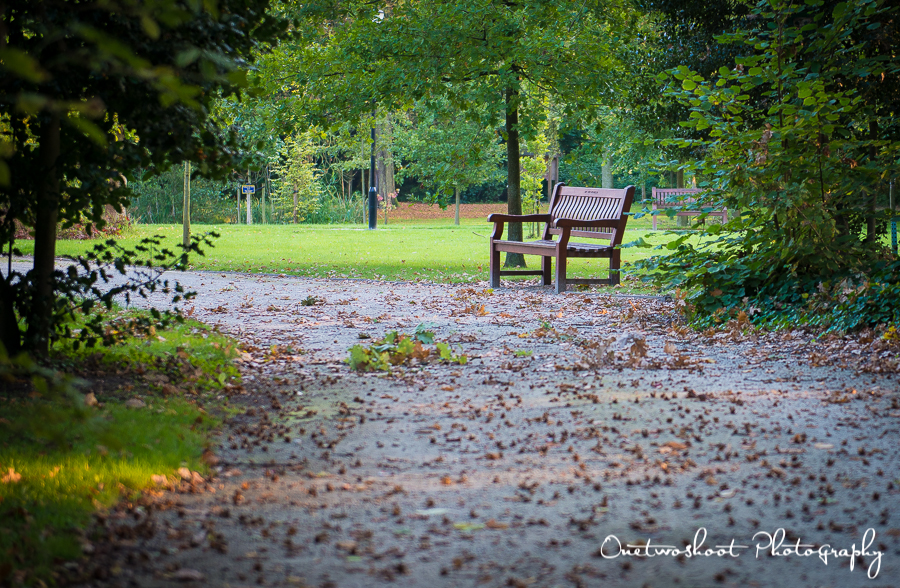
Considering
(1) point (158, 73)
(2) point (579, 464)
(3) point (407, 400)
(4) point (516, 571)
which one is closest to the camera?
(1) point (158, 73)

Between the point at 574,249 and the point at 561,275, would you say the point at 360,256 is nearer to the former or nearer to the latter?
the point at 561,275

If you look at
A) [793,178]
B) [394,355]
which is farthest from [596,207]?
[394,355]

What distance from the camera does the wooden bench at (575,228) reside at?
32.6ft

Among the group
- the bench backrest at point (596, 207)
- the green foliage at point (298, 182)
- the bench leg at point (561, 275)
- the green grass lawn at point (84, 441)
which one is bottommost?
the green grass lawn at point (84, 441)

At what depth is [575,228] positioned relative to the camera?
10.4m

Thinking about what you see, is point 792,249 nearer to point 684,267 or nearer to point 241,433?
point 684,267

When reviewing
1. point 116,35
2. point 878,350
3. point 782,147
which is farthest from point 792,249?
point 116,35

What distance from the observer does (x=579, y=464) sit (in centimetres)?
335

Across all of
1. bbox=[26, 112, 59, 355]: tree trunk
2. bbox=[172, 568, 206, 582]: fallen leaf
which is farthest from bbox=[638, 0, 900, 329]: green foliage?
bbox=[172, 568, 206, 582]: fallen leaf

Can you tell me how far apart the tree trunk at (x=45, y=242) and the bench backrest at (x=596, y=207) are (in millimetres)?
6645

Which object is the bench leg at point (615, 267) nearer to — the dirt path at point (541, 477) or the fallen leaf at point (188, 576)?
the dirt path at point (541, 477)

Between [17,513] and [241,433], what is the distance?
129 centimetres

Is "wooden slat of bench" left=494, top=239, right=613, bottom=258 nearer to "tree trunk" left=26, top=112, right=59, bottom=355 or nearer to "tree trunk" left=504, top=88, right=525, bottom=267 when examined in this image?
"tree trunk" left=504, top=88, right=525, bottom=267

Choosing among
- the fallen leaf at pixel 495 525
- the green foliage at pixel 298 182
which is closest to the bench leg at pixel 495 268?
→ the fallen leaf at pixel 495 525
